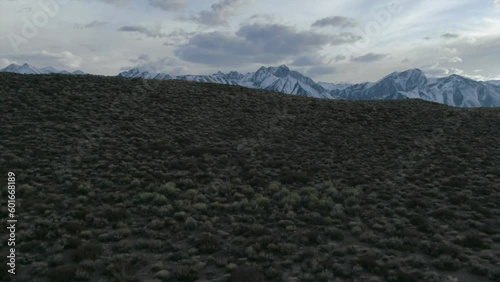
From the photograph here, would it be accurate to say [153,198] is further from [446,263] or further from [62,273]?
[446,263]

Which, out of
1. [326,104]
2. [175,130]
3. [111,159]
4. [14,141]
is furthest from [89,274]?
[326,104]

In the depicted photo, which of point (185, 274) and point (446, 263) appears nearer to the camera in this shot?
point (185, 274)

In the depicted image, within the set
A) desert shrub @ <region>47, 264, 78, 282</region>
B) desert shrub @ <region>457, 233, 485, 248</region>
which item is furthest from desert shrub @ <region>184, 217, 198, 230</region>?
desert shrub @ <region>457, 233, 485, 248</region>

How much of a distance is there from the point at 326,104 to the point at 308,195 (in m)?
32.5

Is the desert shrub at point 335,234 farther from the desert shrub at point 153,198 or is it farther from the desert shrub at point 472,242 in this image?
the desert shrub at point 153,198

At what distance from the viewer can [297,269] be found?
37.7 ft

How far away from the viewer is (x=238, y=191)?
803 inches

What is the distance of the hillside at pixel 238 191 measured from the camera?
11844mm

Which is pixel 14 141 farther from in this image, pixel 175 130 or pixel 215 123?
pixel 215 123

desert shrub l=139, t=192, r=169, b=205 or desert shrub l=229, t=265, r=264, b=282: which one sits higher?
desert shrub l=139, t=192, r=169, b=205

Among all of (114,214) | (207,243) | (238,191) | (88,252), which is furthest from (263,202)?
(88,252)

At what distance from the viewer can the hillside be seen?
11.8 meters

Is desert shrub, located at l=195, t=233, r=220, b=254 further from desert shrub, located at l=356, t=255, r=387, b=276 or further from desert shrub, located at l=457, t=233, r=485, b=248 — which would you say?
desert shrub, located at l=457, t=233, r=485, b=248

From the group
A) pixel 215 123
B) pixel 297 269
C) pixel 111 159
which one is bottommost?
pixel 297 269
